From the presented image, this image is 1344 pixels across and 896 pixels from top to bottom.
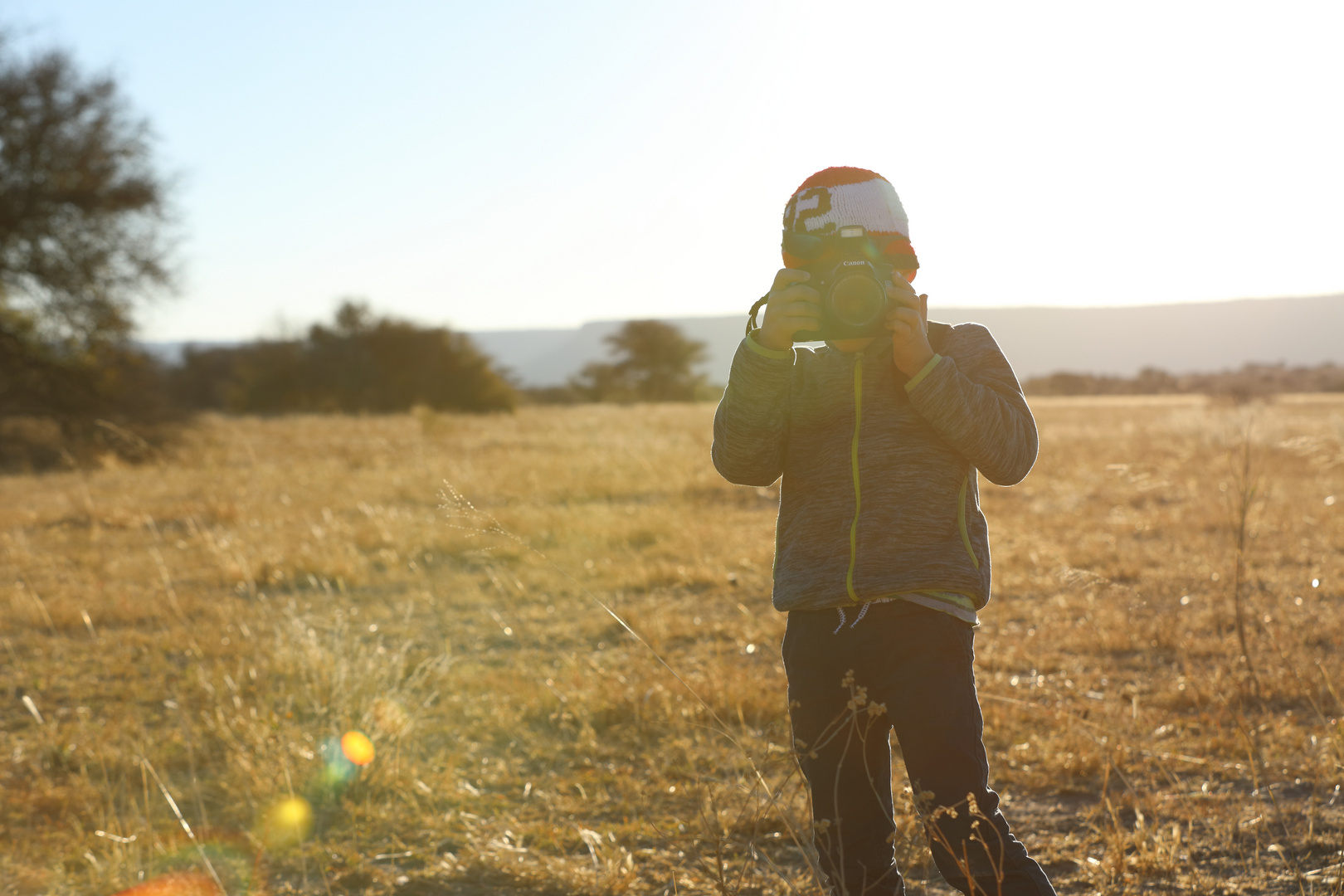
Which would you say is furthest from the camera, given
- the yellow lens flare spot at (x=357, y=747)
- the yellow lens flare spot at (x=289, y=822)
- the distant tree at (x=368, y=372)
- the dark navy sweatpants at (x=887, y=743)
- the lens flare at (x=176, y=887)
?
the distant tree at (x=368, y=372)

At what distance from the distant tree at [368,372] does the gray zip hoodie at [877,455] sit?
34.8 metres

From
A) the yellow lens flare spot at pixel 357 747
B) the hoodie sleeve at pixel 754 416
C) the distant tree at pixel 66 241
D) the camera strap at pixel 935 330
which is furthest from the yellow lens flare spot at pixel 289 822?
the distant tree at pixel 66 241

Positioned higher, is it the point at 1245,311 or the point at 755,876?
the point at 1245,311

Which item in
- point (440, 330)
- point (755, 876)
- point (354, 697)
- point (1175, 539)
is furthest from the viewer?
point (440, 330)

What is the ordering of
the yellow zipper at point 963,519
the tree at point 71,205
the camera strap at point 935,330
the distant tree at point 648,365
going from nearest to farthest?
the yellow zipper at point 963,519, the camera strap at point 935,330, the tree at point 71,205, the distant tree at point 648,365

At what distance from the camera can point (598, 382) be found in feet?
167

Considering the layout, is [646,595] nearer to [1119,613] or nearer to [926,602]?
[1119,613]

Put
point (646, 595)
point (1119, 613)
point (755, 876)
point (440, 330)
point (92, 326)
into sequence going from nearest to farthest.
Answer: point (755, 876)
point (1119, 613)
point (646, 595)
point (92, 326)
point (440, 330)

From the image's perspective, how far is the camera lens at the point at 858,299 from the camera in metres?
1.59

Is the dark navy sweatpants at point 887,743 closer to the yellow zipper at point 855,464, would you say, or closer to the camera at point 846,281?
the yellow zipper at point 855,464

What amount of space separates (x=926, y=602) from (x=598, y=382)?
4966 cm

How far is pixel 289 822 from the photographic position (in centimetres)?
276

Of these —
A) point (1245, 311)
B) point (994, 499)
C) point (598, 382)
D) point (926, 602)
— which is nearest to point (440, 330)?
point (598, 382)

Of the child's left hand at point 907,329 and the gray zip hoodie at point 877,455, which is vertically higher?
the child's left hand at point 907,329
